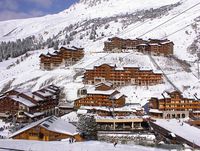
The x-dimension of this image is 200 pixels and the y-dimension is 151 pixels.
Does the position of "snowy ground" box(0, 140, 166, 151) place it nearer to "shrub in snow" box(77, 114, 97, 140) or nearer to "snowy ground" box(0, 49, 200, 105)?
"shrub in snow" box(77, 114, 97, 140)

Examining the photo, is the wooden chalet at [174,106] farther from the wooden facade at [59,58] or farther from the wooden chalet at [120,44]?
the wooden chalet at [120,44]

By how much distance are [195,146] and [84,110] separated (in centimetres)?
3251

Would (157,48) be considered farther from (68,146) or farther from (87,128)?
(68,146)

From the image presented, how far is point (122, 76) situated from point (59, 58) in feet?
105

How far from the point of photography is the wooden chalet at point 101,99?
83.0 m

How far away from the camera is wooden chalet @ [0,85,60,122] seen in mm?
81000

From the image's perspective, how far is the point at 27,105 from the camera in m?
81.2

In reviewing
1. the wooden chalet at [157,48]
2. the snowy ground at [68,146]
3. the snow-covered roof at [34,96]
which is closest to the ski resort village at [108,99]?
the snowy ground at [68,146]

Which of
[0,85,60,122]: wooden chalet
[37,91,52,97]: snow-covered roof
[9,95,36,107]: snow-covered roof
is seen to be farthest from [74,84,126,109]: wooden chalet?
[9,95,36,107]: snow-covered roof

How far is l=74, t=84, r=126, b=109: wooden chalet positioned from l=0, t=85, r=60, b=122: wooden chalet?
6767mm

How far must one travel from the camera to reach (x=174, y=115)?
261 ft

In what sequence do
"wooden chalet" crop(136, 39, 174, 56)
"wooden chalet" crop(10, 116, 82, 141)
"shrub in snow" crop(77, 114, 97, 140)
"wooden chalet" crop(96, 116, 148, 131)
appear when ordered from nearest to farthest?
"wooden chalet" crop(10, 116, 82, 141), "shrub in snow" crop(77, 114, 97, 140), "wooden chalet" crop(96, 116, 148, 131), "wooden chalet" crop(136, 39, 174, 56)

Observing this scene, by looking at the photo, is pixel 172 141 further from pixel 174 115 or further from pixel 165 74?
pixel 165 74

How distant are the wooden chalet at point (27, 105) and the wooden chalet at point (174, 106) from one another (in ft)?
76.1
